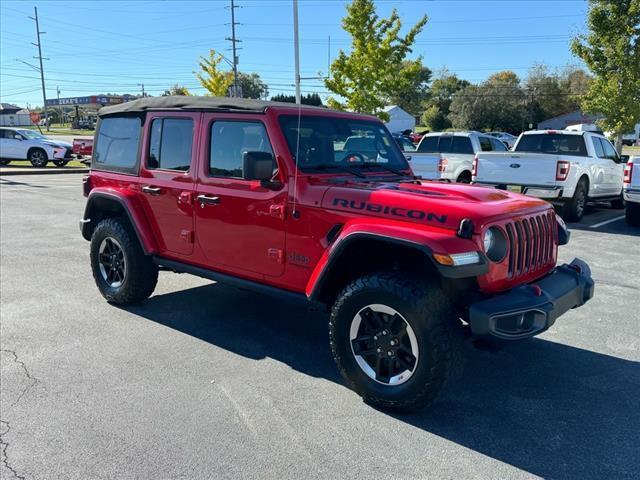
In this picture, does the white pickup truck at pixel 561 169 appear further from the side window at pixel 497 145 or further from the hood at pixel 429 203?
the hood at pixel 429 203

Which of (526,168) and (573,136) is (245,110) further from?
(573,136)

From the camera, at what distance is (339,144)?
4.28 metres

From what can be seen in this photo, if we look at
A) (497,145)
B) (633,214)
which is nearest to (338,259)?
(633,214)

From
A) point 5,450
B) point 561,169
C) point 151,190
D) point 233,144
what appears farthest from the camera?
point 561,169

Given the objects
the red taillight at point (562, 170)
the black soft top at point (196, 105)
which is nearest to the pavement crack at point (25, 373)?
the black soft top at point (196, 105)

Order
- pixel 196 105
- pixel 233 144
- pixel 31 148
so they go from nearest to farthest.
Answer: pixel 233 144, pixel 196 105, pixel 31 148

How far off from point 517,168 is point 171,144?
7799mm

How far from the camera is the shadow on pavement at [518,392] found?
2895 millimetres

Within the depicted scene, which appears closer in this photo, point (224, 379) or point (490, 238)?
point (490, 238)

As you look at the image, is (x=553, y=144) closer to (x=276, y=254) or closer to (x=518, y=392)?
(x=518, y=392)

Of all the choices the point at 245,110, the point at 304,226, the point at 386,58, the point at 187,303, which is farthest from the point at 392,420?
the point at 386,58

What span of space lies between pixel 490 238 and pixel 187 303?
131 inches

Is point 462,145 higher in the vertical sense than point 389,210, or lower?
higher

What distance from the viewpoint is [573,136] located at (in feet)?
37.5
